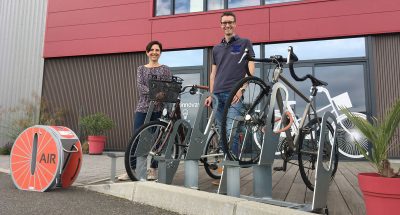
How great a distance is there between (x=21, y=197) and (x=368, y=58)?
734 cm

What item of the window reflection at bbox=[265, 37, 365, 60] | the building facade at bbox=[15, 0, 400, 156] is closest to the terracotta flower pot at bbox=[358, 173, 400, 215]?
the building facade at bbox=[15, 0, 400, 156]

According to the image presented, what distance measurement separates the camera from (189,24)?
30.1 ft

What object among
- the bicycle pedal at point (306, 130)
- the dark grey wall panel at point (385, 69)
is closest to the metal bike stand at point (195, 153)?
Result: the bicycle pedal at point (306, 130)

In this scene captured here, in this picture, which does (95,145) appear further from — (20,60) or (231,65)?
(231,65)

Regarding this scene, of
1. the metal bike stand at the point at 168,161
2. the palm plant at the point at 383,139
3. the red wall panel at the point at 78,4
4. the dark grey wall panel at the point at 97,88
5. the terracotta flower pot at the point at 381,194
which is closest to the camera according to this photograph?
the terracotta flower pot at the point at 381,194

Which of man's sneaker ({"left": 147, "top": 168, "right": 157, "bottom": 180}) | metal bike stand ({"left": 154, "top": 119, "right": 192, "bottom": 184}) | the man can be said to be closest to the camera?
metal bike stand ({"left": 154, "top": 119, "right": 192, "bottom": 184})

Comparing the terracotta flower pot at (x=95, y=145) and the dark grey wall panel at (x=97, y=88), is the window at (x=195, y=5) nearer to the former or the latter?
the dark grey wall panel at (x=97, y=88)

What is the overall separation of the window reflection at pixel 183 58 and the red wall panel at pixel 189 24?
21cm

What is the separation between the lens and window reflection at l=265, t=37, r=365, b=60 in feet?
25.8

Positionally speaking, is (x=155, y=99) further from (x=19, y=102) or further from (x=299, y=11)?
(x=19, y=102)

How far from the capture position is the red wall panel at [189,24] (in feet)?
25.7

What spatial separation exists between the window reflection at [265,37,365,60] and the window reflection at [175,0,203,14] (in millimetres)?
2459

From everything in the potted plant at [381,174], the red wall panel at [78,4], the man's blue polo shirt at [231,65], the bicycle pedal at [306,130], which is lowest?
the potted plant at [381,174]

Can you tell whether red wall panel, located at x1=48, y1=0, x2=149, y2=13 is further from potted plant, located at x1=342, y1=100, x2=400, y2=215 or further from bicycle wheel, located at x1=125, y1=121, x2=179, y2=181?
potted plant, located at x1=342, y1=100, x2=400, y2=215
